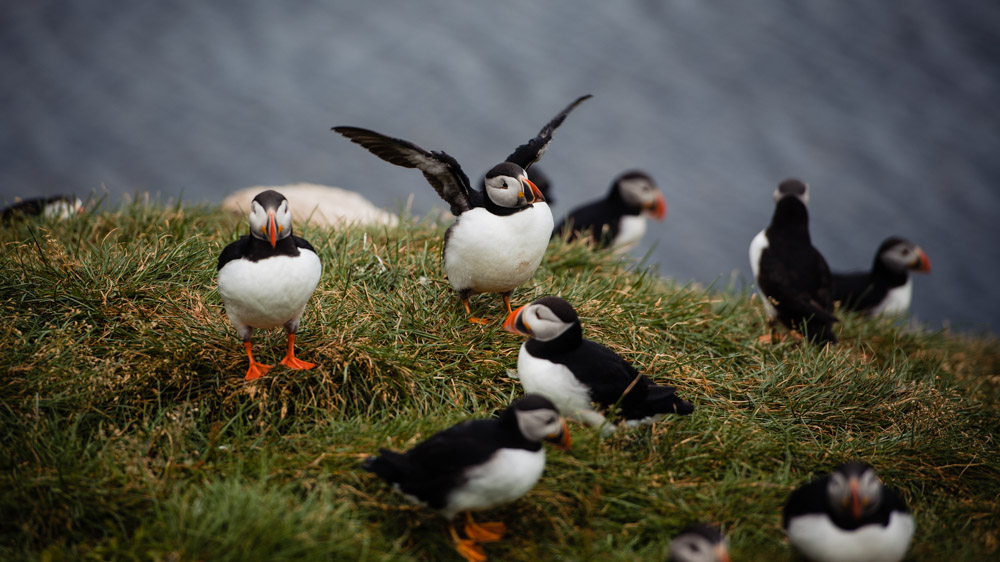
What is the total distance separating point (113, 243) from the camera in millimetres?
4816

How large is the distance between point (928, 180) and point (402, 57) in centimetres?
914

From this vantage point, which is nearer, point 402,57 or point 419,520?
point 419,520

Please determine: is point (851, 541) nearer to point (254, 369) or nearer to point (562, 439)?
point (562, 439)

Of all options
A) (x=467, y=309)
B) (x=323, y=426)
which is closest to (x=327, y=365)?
(x=323, y=426)

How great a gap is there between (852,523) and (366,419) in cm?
209

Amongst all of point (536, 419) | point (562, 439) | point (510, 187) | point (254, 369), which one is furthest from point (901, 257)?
point (254, 369)

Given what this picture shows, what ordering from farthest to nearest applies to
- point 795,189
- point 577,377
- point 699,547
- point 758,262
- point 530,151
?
point 795,189 < point 758,262 < point 530,151 < point 577,377 < point 699,547

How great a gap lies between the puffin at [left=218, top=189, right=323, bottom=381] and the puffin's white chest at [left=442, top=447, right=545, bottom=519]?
1.18 metres

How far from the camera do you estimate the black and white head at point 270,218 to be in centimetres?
350

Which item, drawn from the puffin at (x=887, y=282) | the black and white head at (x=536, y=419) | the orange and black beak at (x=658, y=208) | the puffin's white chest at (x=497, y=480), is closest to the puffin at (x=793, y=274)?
the puffin at (x=887, y=282)

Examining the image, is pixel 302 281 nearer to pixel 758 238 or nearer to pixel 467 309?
pixel 467 309

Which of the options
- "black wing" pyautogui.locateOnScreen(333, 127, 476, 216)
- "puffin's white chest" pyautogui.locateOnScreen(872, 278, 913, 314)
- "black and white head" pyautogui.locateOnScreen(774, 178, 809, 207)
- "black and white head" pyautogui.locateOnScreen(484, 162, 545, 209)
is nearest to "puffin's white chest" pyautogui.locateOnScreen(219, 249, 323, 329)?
"black wing" pyautogui.locateOnScreen(333, 127, 476, 216)

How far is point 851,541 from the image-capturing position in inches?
121

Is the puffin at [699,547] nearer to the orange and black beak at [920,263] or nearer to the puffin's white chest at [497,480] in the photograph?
the puffin's white chest at [497,480]
